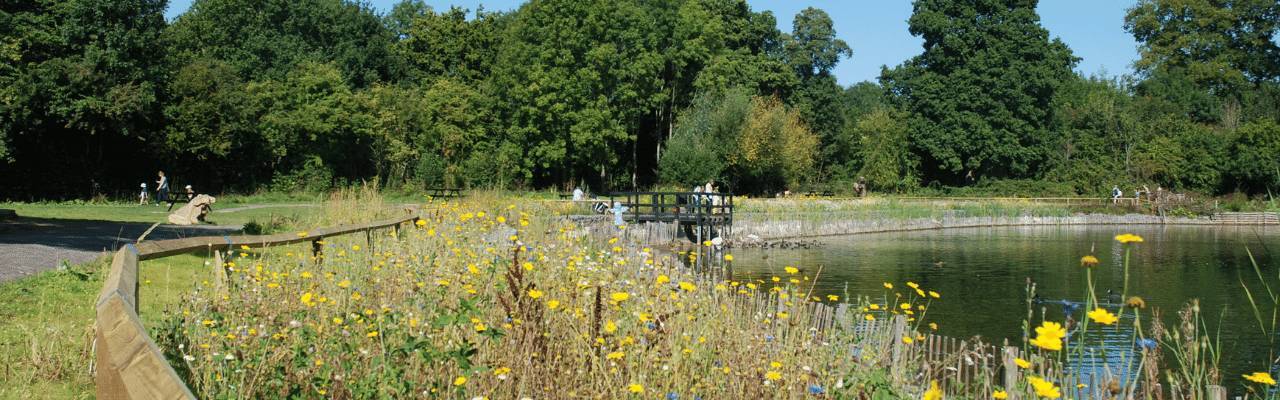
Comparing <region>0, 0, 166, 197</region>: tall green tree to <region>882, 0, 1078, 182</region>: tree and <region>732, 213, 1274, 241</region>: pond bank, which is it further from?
<region>882, 0, 1078, 182</region>: tree

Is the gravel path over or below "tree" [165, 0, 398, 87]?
below

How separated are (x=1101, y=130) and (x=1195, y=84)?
1487 centimetres

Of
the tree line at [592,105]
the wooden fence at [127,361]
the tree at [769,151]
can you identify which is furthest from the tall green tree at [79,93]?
the wooden fence at [127,361]

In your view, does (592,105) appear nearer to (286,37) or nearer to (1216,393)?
(286,37)

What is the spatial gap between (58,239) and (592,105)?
35211mm

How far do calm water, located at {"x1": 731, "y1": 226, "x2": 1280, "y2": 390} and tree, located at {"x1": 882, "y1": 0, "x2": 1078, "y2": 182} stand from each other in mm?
17894

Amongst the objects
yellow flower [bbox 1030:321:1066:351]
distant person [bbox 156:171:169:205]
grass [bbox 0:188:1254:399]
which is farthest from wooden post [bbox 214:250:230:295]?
distant person [bbox 156:171:169:205]

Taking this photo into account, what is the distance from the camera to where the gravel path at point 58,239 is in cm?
1223

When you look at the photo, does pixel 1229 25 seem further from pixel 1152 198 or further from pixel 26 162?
pixel 26 162

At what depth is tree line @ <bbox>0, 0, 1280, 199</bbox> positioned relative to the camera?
1516 inches

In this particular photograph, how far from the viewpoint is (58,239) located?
16.1 m

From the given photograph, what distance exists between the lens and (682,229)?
34375 millimetres

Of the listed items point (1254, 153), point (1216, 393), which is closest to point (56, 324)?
point (1216, 393)

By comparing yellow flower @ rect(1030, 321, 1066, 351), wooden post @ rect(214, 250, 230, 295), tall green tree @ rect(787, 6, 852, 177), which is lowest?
wooden post @ rect(214, 250, 230, 295)
